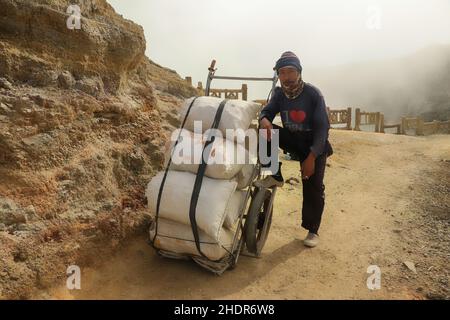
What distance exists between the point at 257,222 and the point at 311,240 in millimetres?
806

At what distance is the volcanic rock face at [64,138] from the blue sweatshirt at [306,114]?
153 cm

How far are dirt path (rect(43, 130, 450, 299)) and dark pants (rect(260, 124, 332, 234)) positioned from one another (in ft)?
1.19

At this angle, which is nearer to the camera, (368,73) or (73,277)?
(73,277)

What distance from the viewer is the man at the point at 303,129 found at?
3910 mm

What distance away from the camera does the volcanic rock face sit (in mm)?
3098

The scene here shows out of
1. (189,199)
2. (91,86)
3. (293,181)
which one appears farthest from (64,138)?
(293,181)

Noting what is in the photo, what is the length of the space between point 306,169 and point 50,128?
255cm

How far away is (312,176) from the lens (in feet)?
13.7

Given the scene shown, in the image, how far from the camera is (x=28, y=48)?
11.5 feet

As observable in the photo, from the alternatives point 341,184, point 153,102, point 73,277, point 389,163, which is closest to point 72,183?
point 73,277

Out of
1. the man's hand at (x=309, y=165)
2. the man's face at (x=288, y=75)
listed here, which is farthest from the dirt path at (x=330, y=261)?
Result: the man's face at (x=288, y=75)

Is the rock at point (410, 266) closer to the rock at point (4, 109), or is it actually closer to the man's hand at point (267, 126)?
the man's hand at point (267, 126)

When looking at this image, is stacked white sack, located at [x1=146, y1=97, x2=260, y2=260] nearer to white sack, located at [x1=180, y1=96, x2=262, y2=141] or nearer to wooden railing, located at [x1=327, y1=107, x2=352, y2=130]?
white sack, located at [x1=180, y1=96, x2=262, y2=141]
